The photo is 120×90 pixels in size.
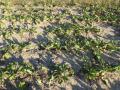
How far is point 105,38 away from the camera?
921 centimetres

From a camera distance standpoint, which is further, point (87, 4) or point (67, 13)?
point (87, 4)

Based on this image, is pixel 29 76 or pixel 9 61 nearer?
pixel 29 76

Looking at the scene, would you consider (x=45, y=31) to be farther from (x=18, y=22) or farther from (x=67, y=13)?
(x=67, y=13)

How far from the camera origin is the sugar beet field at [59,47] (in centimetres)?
A: 666

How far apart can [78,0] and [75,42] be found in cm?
485

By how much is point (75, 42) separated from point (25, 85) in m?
2.71

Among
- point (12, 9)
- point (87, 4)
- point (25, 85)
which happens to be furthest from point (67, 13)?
point (25, 85)

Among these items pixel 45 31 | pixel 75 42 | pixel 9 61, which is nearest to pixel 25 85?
pixel 9 61

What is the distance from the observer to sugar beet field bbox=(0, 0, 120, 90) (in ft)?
21.9

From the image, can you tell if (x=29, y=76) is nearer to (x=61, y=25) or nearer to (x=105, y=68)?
(x=105, y=68)

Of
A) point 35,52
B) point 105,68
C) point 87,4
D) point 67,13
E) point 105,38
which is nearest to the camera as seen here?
point 105,68

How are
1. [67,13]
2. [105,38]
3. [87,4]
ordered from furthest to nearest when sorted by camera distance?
[87,4]
[67,13]
[105,38]

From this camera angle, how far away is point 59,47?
27.1ft

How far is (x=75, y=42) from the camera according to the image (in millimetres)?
8594
